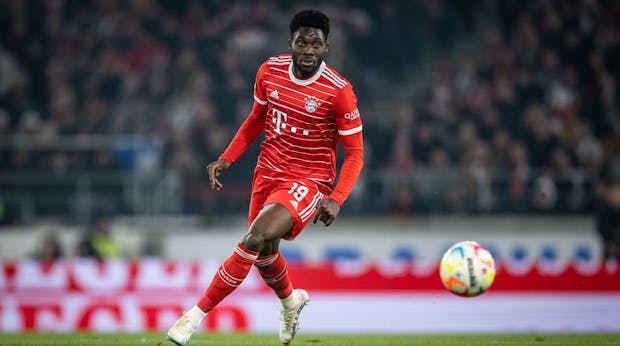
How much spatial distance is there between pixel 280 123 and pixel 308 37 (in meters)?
0.74

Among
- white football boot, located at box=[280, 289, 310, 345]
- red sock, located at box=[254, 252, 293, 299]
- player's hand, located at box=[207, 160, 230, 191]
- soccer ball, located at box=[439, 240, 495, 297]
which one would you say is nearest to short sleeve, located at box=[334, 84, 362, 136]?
player's hand, located at box=[207, 160, 230, 191]

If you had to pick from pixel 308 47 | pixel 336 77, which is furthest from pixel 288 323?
pixel 308 47

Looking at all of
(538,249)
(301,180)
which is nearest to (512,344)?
(301,180)

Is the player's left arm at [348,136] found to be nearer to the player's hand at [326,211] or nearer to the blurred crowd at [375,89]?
the player's hand at [326,211]

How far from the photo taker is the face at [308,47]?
6809 mm

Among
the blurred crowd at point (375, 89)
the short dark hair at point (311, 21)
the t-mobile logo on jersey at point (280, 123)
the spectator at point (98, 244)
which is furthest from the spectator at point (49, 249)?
the short dark hair at point (311, 21)

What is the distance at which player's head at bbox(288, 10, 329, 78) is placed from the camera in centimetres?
680

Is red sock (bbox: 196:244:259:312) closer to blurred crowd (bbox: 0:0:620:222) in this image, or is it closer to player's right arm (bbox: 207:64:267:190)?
player's right arm (bbox: 207:64:267:190)

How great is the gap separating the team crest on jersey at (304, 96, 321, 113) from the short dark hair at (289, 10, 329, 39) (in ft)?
1.71

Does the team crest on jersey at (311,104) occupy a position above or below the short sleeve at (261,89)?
below

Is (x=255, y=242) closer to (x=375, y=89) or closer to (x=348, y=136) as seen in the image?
(x=348, y=136)

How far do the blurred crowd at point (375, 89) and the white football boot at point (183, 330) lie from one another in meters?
8.35

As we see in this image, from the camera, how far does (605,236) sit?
12.5 metres

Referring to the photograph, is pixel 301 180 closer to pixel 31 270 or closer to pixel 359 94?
pixel 31 270
